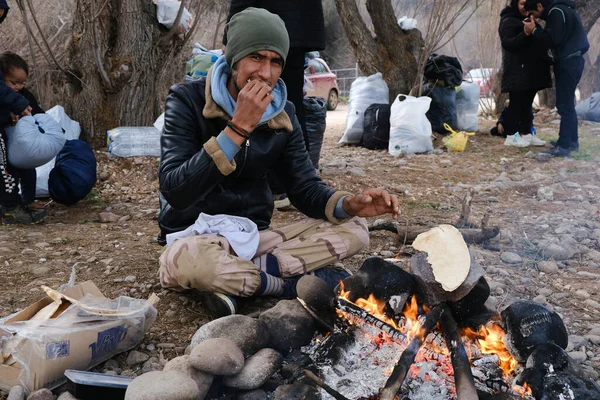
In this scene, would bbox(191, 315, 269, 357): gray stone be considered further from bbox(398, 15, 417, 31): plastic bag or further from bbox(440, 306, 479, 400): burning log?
bbox(398, 15, 417, 31): plastic bag

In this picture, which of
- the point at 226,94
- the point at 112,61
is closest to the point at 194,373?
the point at 226,94

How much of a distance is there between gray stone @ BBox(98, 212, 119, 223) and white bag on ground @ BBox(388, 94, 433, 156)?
12.3 ft

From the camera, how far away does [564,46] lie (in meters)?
6.57

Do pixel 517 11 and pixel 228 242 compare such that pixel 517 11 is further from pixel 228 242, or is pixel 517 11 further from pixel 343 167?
pixel 228 242

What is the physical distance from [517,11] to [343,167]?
314 cm

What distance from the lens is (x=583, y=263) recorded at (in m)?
3.25

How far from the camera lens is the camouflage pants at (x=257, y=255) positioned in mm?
2430

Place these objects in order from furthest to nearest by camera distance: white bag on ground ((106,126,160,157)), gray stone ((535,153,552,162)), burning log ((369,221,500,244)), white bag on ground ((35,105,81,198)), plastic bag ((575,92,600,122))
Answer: plastic bag ((575,92,600,122)), gray stone ((535,153,552,162)), white bag on ground ((106,126,160,157)), white bag on ground ((35,105,81,198)), burning log ((369,221,500,244))

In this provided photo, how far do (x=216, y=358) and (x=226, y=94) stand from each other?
3.90 feet

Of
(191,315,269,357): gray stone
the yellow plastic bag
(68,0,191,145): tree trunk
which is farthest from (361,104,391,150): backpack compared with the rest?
(191,315,269,357): gray stone

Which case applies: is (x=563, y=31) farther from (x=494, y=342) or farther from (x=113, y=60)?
(x=494, y=342)

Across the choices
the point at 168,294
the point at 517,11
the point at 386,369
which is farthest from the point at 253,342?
the point at 517,11

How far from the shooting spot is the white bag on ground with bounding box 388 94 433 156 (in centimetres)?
693

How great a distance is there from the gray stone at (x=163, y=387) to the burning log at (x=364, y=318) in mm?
646
